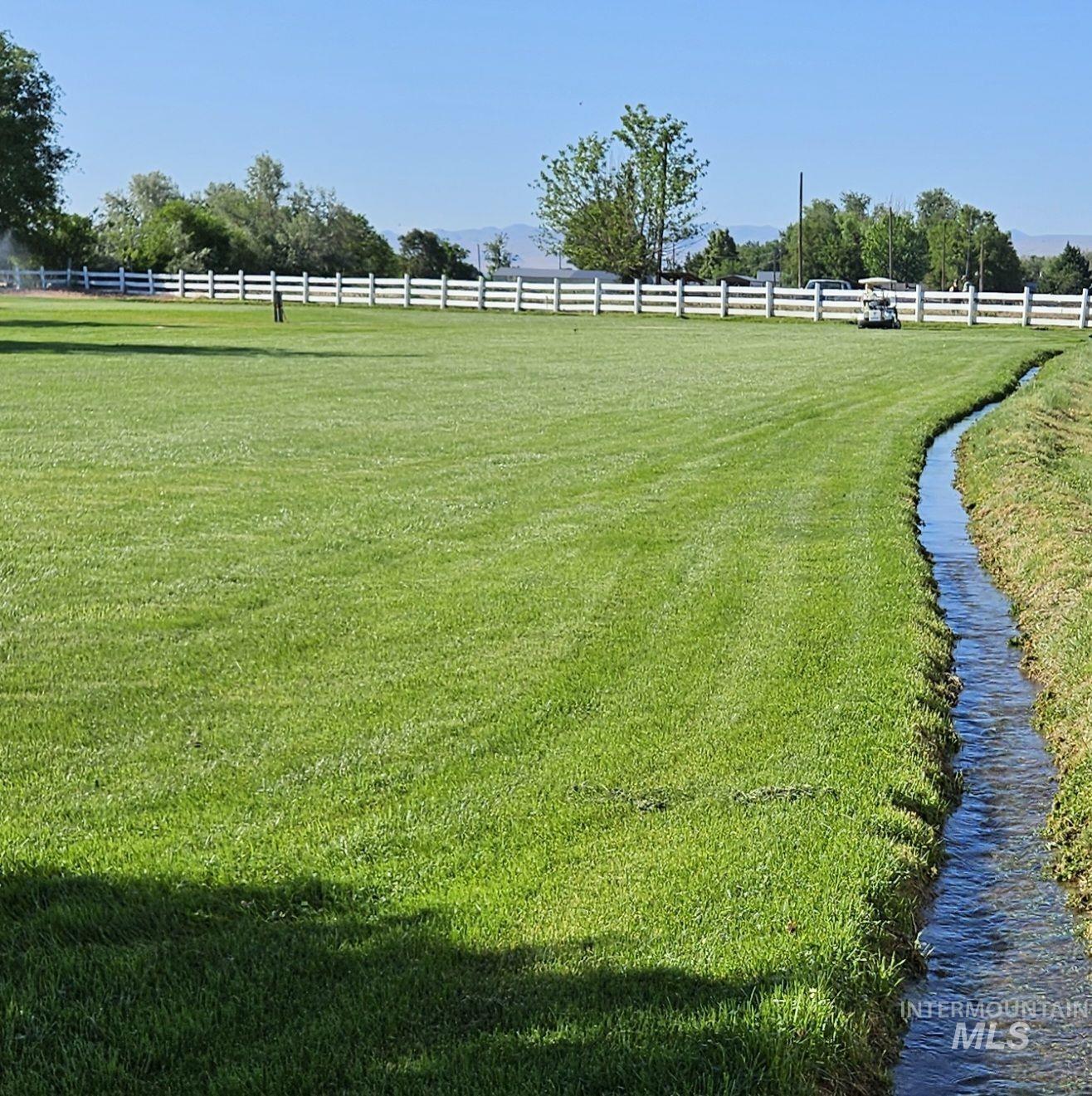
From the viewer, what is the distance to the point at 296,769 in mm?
6223

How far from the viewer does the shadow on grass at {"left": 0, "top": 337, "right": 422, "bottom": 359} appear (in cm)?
3000

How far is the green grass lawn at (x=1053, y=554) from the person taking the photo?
679cm

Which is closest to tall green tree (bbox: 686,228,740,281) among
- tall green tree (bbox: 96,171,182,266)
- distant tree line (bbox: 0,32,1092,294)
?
distant tree line (bbox: 0,32,1092,294)

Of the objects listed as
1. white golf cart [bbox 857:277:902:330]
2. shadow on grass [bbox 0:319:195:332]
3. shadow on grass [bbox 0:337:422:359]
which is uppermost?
white golf cart [bbox 857:277:902:330]

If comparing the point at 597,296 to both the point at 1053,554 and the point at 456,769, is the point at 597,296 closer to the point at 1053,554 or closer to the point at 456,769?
the point at 1053,554

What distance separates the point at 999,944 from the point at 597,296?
52.7 metres

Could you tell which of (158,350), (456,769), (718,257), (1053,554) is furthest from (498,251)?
(456,769)

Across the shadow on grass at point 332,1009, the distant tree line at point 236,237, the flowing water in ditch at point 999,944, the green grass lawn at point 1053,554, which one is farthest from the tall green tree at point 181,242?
the shadow on grass at point 332,1009

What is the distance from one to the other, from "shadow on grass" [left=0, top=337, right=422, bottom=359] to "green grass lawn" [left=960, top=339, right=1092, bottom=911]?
14.7 meters

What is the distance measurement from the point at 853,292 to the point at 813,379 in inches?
1115

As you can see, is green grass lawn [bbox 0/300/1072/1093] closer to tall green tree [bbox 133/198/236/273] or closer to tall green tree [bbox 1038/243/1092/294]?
tall green tree [bbox 133/198/236/273]

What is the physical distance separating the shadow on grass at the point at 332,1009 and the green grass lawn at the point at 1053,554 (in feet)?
7.46

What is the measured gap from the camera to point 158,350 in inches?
1232

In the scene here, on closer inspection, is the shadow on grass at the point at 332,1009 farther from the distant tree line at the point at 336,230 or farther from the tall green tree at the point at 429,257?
the tall green tree at the point at 429,257
